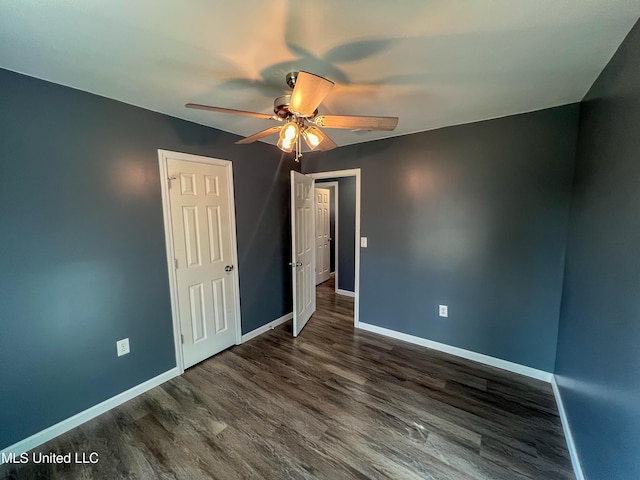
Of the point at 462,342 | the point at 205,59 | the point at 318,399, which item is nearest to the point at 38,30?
the point at 205,59

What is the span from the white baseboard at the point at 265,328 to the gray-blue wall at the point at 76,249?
0.83m

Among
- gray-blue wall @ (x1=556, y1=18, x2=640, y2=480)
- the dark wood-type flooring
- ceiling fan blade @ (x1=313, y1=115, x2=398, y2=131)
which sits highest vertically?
ceiling fan blade @ (x1=313, y1=115, x2=398, y2=131)

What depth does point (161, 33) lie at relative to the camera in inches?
46.7

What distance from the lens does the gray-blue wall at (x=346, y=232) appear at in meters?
4.52

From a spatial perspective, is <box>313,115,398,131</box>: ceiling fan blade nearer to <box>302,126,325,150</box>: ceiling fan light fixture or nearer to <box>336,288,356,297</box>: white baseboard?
<box>302,126,325,150</box>: ceiling fan light fixture

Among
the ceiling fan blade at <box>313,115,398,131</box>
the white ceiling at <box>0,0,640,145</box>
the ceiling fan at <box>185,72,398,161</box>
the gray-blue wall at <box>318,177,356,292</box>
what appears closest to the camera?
the white ceiling at <box>0,0,640,145</box>

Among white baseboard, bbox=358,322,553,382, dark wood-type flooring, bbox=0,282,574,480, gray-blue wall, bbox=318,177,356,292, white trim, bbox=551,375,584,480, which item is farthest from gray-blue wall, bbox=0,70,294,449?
white trim, bbox=551,375,584,480

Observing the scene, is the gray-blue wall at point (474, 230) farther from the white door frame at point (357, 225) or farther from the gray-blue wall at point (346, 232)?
the gray-blue wall at point (346, 232)

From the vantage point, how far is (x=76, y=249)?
5.77ft

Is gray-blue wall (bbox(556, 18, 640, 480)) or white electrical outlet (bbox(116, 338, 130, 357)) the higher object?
gray-blue wall (bbox(556, 18, 640, 480))

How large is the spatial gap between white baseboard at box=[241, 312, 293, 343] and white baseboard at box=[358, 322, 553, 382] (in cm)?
103

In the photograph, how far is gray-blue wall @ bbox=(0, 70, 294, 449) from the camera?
153 centimetres

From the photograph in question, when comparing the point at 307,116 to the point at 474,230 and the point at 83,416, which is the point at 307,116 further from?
the point at 83,416

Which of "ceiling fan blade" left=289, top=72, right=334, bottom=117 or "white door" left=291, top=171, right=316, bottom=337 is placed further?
"white door" left=291, top=171, right=316, bottom=337
